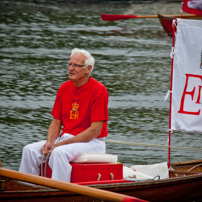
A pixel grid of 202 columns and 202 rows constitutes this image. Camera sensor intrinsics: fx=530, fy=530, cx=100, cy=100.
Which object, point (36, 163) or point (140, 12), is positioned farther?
point (140, 12)

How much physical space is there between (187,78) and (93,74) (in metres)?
7.60

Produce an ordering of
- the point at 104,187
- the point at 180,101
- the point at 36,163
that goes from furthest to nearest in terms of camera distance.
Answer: the point at 180,101 → the point at 36,163 → the point at 104,187

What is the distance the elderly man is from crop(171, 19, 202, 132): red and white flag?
1.13m

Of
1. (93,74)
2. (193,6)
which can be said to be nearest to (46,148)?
(93,74)

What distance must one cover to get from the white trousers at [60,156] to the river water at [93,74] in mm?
2041

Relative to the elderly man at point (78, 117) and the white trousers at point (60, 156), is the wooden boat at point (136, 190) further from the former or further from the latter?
the elderly man at point (78, 117)

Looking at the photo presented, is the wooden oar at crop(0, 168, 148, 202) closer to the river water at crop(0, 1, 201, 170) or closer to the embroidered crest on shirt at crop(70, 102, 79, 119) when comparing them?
the embroidered crest on shirt at crop(70, 102, 79, 119)

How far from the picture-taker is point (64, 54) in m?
16.4

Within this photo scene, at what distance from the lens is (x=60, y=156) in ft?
16.3

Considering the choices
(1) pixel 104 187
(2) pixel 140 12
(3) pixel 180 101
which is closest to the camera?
(1) pixel 104 187

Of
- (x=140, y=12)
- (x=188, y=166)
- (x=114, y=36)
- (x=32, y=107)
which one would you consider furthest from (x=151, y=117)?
(x=140, y=12)

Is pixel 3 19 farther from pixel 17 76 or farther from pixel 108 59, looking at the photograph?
pixel 17 76

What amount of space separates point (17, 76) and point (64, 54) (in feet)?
11.2

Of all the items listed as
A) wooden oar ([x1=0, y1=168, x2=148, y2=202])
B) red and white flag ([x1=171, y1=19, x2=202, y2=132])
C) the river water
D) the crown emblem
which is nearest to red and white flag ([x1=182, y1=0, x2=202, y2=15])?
the river water
